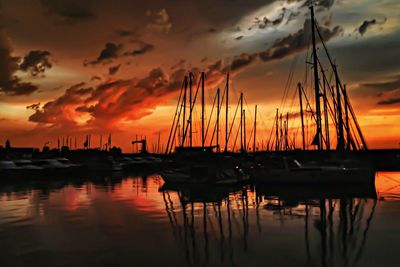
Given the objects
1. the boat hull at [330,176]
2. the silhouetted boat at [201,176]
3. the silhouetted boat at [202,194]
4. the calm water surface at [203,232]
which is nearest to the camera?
the calm water surface at [203,232]

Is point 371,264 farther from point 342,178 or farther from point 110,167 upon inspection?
point 110,167

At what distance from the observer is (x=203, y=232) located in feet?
56.7

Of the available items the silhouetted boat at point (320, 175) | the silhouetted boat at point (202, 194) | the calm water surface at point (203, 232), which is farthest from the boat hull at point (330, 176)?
the calm water surface at point (203, 232)

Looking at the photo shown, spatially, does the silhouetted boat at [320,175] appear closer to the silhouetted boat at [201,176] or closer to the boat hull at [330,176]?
the boat hull at [330,176]

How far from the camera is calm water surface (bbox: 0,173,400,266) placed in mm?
13000

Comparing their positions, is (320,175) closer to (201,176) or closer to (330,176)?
(330,176)

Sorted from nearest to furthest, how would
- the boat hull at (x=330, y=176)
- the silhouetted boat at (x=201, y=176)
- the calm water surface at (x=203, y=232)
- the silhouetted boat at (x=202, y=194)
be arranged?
the calm water surface at (x=203, y=232), the silhouetted boat at (x=202, y=194), the boat hull at (x=330, y=176), the silhouetted boat at (x=201, y=176)

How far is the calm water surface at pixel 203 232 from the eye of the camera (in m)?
13.0

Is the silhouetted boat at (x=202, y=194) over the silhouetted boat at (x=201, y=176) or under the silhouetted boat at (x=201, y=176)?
under

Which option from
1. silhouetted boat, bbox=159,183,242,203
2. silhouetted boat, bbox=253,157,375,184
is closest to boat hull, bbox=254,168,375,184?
silhouetted boat, bbox=253,157,375,184

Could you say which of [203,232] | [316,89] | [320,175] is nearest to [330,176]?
[320,175]

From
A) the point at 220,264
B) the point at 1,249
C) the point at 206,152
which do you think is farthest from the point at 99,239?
the point at 206,152

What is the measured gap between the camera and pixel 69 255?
13562mm

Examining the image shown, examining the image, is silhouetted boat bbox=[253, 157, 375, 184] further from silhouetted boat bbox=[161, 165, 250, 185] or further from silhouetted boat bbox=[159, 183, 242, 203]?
silhouetted boat bbox=[159, 183, 242, 203]
